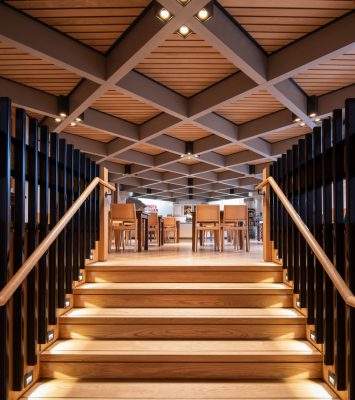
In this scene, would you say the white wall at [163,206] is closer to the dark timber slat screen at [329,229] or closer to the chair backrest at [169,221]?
the chair backrest at [169,221]

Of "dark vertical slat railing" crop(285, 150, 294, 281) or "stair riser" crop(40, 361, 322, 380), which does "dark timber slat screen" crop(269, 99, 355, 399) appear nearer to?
"dark vertical slat railing" crop(285, 150, 294, 281)

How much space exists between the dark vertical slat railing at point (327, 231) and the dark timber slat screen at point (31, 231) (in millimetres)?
1977

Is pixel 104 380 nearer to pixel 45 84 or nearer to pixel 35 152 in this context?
pixel 35 152

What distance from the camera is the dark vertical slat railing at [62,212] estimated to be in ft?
8.89

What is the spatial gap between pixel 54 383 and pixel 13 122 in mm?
1776

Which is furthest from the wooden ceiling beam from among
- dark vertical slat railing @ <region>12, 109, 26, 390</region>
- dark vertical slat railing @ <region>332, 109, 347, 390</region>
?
dark vertical slat railing @ <region>332, 109, 347, 390</region>

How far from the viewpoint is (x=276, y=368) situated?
7.58ft

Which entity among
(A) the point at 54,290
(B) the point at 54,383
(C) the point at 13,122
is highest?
(C) the point at 13,122

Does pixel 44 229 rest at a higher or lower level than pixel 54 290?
higher

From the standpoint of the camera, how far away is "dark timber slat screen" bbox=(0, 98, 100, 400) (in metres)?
1.92

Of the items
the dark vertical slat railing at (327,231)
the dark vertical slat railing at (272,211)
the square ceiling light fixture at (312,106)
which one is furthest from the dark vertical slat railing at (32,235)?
the square ceiling light fixture at (312,106)

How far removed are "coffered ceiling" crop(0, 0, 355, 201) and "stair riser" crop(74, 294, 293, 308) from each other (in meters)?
2.73

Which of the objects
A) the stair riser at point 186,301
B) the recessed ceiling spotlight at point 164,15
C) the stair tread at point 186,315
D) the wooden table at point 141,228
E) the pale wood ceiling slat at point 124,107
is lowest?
the stair tread at point 186,315

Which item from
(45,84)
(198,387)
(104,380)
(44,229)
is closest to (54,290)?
(44,229)
